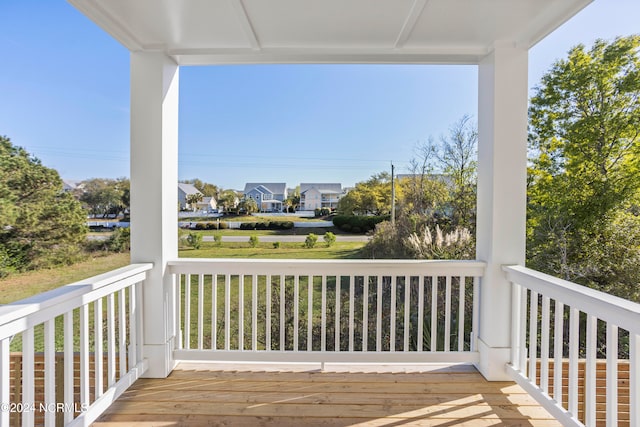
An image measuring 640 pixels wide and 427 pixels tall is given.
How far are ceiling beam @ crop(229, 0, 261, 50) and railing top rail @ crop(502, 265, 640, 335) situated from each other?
254cm

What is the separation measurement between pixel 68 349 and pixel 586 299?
9.17 ft

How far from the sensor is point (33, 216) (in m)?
3.09

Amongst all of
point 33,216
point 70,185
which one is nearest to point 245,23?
point 70,185

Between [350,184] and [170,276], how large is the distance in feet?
6.22

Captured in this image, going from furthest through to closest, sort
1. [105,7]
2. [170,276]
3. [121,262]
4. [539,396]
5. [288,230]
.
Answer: [288,230] → [121,262] → [170,276] → [539,396] → [105,7]

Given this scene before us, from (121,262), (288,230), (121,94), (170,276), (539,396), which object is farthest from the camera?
(121,94)

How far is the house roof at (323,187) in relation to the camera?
131 inches

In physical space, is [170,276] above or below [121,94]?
below

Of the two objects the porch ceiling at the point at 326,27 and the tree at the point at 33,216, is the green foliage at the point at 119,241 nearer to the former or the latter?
the tree at the point at 33,216

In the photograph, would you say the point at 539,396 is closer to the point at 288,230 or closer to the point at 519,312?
the point at 519,312

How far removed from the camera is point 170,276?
2596 mm

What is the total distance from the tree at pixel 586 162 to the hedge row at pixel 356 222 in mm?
1811

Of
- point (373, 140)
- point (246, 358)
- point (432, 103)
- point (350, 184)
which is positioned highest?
point (432, 103)

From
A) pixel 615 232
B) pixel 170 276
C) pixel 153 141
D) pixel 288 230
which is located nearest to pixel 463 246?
pixel 615 232
